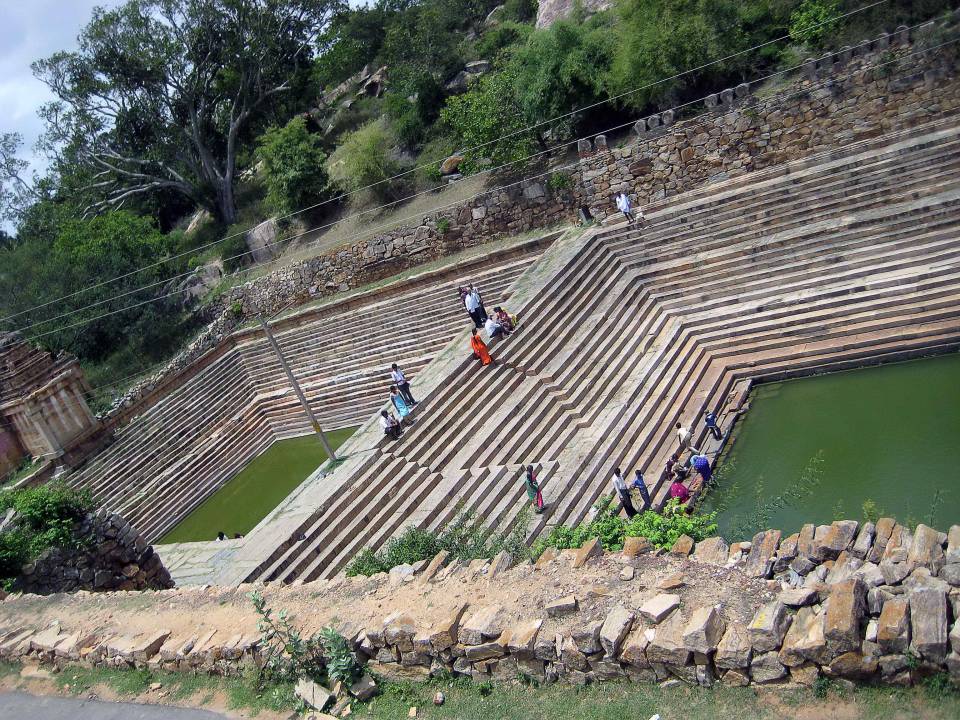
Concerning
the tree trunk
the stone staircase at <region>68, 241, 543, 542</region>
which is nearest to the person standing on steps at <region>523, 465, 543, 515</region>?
the stone staircase at <region>68, 241, 543, 542</region>

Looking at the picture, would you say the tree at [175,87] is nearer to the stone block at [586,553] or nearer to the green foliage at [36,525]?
the green foliage at [36,525]

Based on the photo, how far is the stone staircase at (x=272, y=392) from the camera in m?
17.8

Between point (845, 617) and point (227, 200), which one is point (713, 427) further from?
point (227, 200)

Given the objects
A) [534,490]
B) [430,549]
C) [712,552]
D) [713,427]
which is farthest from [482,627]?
[713,427]

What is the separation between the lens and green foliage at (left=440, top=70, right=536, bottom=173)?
65.0ft

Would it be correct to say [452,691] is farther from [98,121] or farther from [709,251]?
[98,121]

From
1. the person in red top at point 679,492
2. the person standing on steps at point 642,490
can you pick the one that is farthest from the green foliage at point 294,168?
the person in red top at point 679,492

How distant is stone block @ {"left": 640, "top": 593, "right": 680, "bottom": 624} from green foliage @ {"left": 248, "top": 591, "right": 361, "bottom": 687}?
2.32m

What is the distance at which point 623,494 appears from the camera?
976 cm

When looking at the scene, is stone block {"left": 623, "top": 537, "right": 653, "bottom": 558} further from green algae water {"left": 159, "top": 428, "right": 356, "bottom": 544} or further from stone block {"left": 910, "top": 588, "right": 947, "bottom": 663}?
green algae water {"left": 159, "top": 428, "right": 356, "bottom": 544}

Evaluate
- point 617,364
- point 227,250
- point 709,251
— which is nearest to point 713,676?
point 617,364

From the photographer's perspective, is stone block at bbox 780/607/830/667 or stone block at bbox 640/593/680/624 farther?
stone block at bbox 640/593/680/624

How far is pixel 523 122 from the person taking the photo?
2002 cm

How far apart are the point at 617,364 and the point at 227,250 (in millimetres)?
18331
